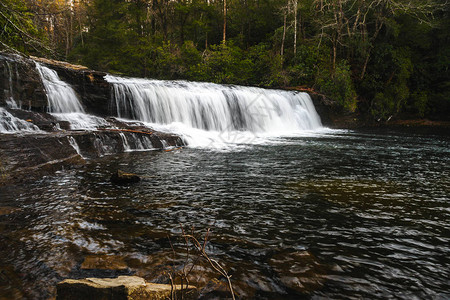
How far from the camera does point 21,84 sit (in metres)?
9.91

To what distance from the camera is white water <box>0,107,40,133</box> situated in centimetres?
817

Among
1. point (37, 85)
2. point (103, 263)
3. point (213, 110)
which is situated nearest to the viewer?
point (103, 263)

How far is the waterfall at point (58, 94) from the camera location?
10.9 m

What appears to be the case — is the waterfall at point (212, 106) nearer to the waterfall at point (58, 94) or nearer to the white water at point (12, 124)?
the waterfall at point (58, 94)

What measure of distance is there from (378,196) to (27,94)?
11.4 m

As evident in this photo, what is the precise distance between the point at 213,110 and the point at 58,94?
781cm

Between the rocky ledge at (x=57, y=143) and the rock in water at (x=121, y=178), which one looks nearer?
the rock in water at (x=121, y=178)

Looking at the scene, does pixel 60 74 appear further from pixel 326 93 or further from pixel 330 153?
pixel 326 93

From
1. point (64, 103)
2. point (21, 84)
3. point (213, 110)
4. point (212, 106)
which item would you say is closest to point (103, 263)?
point (21, 84)

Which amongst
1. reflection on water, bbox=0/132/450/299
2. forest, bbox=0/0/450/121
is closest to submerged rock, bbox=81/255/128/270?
reflection on water, bbox=0/132/450/299

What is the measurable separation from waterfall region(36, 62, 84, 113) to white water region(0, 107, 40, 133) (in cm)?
218

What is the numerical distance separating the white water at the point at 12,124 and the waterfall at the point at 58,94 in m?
2.18

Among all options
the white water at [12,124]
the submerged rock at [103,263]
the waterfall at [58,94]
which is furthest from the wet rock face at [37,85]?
the submerged rock at [103,263]

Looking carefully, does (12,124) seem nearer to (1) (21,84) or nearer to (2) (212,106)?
(1) (21,84)
